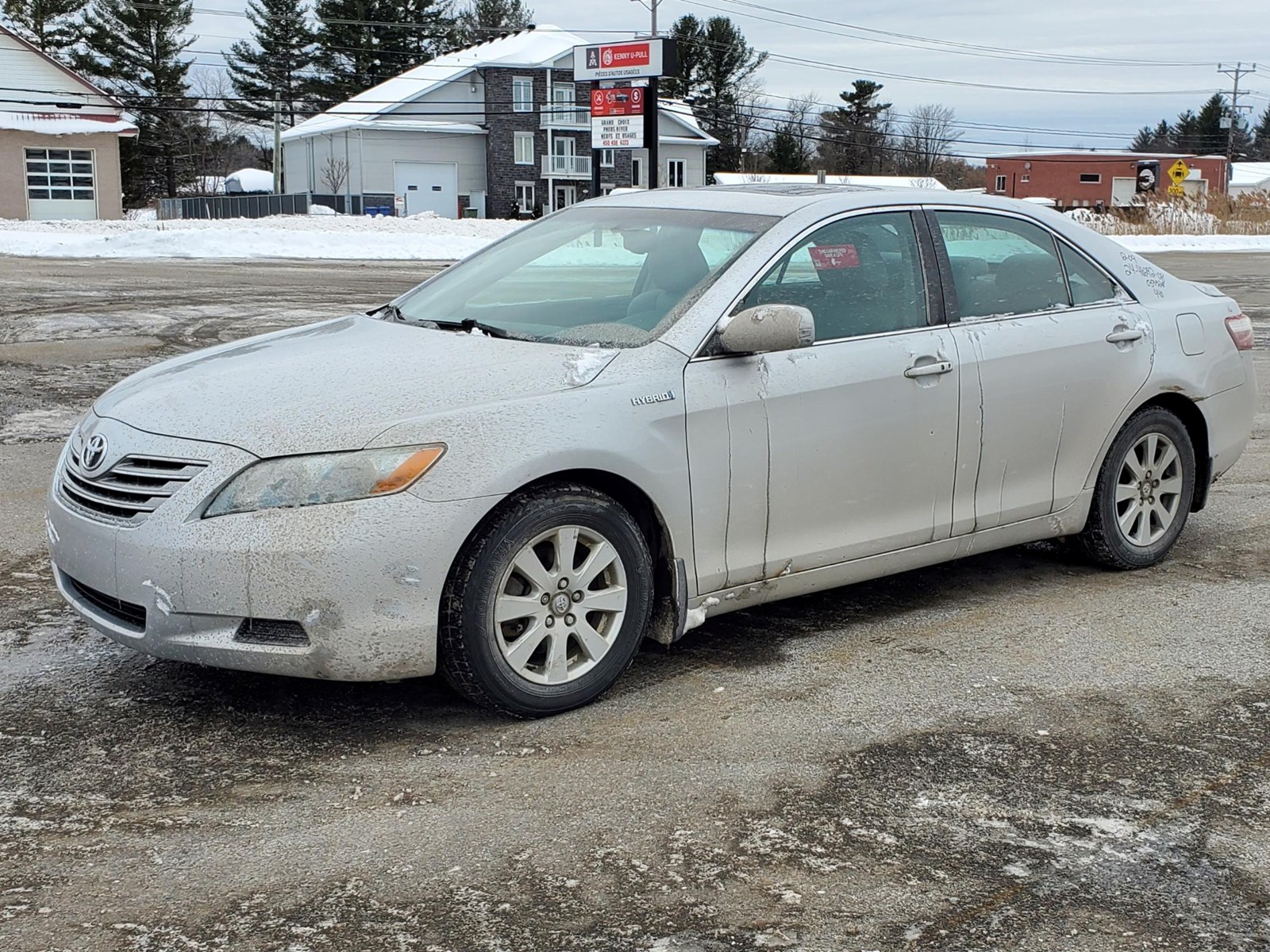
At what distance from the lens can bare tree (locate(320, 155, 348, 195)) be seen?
66.8 m

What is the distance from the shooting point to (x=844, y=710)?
442 centimetres

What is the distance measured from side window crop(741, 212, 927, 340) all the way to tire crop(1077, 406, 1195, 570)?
128 cm

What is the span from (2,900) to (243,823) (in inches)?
23.5

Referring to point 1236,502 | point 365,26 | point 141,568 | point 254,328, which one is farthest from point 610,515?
point 365,26

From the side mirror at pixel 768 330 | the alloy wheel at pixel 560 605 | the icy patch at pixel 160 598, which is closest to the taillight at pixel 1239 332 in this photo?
the side mirror at pixel 768 330

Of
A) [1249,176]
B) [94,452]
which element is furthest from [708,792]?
[1249,176]

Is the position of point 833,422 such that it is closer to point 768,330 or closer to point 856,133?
point 768,330

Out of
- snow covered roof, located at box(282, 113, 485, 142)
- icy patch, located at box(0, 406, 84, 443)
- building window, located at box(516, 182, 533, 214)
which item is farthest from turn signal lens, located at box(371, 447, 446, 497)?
building window, located at box(516, 182, 533, 214)

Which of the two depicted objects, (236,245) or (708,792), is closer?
(708,792)

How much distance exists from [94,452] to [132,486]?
0.91ft

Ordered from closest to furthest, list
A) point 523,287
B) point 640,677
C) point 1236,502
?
point 640,677, point 523,287, point 1236,502

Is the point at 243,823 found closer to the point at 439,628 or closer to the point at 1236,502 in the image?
the point at 439,628

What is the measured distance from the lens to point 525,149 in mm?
68062

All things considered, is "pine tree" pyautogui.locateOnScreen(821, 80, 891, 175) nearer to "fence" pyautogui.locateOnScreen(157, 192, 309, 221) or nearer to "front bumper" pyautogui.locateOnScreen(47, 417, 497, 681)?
"fence" pyautogui.locateOnScreen(157, 192, 309, 221)
